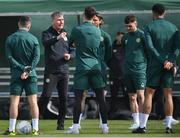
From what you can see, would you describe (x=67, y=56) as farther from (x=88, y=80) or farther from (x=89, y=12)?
(x=89, y=12)

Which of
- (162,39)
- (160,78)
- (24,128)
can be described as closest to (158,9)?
(162,39)

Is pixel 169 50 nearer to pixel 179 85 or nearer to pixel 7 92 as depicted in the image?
pixel 179 85

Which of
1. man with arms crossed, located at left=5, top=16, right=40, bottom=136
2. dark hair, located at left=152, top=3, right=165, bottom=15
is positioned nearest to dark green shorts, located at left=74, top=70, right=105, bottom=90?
man with arms crossed, located at left=5, top=16, right=40, bottom=136

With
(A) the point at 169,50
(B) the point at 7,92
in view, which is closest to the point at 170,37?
(A) the point at 169,50

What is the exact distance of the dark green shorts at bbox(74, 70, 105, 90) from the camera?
39.2 feet

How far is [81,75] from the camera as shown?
12.0m

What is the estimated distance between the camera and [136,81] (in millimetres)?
12672

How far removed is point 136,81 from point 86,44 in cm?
126

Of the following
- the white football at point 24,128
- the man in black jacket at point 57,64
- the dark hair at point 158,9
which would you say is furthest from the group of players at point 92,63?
the man in black jacket at point 57,64

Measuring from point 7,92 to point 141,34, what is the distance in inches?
229

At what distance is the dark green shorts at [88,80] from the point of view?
1194cm

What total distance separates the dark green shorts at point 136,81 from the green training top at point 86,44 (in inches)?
35.3

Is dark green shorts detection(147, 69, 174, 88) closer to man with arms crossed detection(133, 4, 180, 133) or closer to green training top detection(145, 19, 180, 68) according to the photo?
man with arms crossed detection(133, 4, 180, 133)

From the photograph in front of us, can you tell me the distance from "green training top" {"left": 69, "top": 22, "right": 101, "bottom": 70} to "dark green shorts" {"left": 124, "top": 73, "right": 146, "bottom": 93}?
A: 896 millimetres
